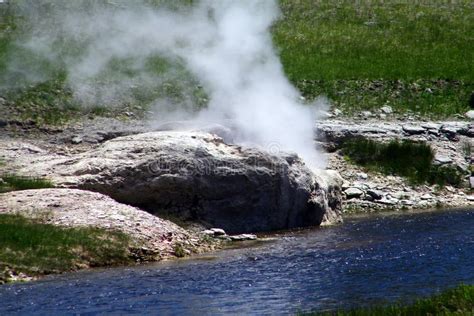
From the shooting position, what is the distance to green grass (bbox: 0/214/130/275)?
22.6 meters

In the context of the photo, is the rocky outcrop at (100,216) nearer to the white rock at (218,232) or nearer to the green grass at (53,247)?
the green grass at (53,247)

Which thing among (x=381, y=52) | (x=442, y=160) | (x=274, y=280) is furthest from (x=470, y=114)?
(x=274, y=280)

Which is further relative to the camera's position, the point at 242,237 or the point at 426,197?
the point at 426,197

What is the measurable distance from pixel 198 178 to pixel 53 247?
6.58 metres

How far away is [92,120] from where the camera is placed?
39969 millimetres

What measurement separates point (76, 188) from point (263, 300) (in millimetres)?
10148

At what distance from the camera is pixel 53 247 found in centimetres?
2325

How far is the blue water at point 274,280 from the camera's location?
60.9 ft

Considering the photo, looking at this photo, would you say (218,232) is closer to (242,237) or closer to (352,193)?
(242,237)

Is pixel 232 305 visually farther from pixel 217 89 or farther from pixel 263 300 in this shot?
pixel 217 89

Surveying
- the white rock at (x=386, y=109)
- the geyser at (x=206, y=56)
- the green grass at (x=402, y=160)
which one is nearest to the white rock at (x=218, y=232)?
the geyser at (x=206, y=56)

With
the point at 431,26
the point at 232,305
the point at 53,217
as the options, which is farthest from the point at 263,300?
the point at 431,26

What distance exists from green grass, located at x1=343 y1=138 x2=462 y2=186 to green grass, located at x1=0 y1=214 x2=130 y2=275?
16.6m

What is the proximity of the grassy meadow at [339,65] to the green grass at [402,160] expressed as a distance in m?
5.61
